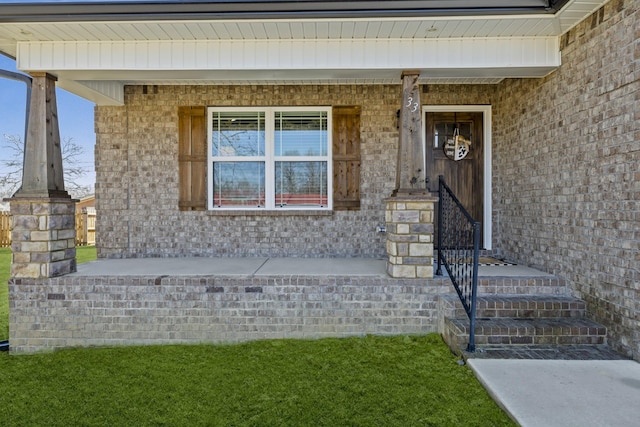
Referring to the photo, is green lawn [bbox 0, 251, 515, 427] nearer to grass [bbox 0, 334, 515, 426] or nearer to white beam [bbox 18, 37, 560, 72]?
grass [bbox 0, 334, 515, 426]

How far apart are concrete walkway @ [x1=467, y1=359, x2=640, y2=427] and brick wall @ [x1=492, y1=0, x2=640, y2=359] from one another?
0.51 m

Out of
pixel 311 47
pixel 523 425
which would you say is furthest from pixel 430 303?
pixel 311 47

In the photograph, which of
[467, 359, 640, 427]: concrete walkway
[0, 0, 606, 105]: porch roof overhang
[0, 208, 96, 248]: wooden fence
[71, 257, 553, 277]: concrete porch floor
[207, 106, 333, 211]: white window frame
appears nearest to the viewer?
[467, 359, 640, 427]: concrete walkway

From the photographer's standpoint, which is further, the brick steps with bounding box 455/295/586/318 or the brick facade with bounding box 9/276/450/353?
the brick facade with bounding box 9/276/450/353

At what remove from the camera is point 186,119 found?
17.5ft

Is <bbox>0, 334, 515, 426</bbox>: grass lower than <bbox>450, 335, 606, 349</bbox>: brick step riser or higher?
lower

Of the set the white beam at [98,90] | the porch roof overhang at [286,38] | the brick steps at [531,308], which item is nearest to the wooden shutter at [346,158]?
the porch roof overhang at [286,38]

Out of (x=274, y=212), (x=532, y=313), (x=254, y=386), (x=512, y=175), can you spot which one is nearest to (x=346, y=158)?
(x=274, y=212)

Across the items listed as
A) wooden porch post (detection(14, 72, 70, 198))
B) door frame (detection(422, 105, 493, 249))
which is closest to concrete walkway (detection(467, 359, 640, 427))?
door frame (detection(422, 105, 493, 249))

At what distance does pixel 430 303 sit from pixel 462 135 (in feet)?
9.02

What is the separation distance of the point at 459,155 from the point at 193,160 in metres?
3.83

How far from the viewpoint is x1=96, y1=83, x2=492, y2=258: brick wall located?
530cm

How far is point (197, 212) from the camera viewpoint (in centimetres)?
536

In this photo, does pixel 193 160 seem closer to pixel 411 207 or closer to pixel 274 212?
pixel 274 212
